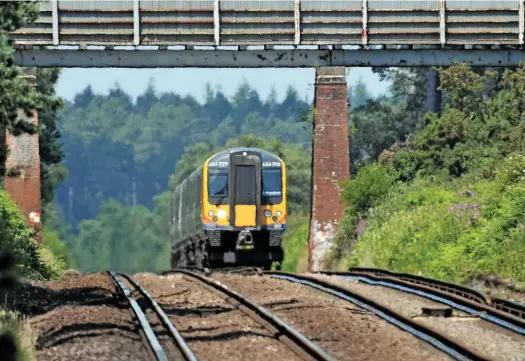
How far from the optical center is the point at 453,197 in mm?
30578

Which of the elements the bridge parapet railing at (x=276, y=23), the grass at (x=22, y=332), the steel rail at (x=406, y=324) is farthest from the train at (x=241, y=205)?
the grass at (x=22, y=332)

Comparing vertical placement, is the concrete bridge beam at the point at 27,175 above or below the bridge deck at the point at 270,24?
below

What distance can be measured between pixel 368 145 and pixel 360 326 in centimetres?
4272

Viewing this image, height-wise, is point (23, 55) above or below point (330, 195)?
above

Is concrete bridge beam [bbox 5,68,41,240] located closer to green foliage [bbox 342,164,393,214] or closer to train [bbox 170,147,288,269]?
train [bbox 170,147,288,269]

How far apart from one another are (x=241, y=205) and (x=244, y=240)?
915mm

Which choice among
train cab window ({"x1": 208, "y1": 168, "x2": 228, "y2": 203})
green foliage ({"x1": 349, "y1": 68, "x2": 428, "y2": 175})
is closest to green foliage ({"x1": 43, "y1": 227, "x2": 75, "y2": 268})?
train cab window ({"x1": 208, "y1": 168, "x2": 228, "y2": 203})

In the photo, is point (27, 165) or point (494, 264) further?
point (27, 165)

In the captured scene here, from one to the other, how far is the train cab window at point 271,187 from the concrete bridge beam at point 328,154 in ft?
13.0

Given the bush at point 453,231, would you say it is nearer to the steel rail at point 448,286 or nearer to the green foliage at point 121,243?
the steel rail at point 448,286

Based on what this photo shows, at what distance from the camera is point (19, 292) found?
2080cm

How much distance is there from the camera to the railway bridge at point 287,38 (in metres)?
35.6

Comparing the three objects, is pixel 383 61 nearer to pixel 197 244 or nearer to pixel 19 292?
pixel 197 244

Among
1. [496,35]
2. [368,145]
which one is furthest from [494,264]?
[368,145]
